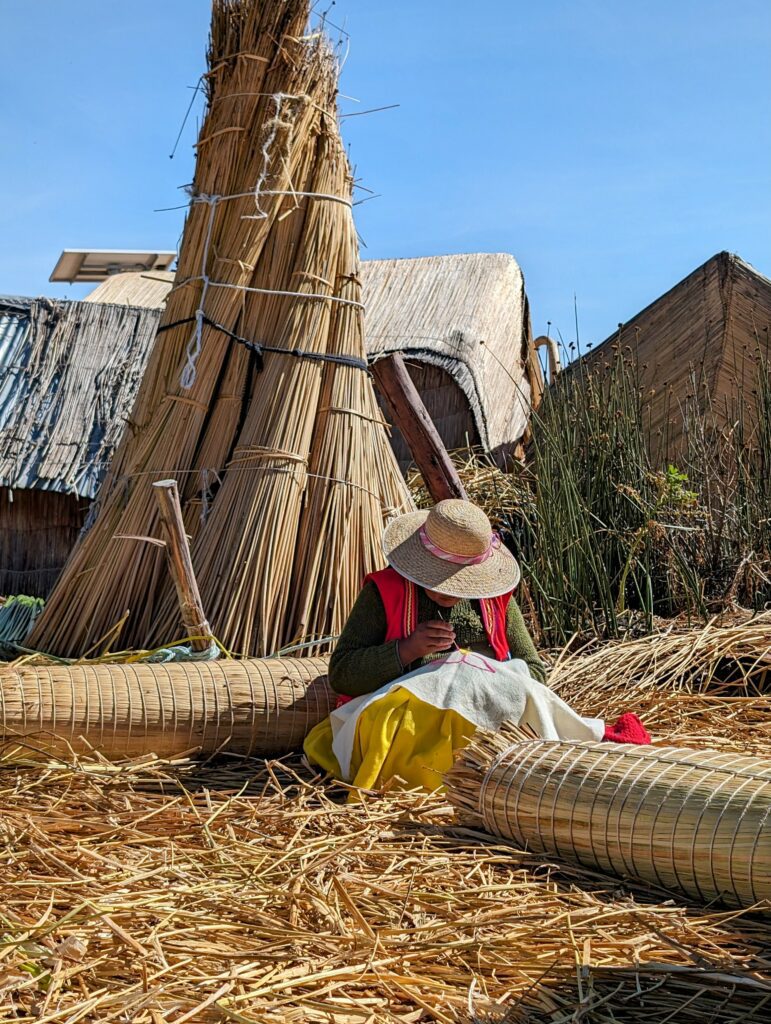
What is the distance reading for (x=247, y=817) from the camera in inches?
113

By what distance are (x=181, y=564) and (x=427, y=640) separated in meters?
1.05

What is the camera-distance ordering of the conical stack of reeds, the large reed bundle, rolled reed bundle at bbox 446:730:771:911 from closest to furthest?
the large reed bundle
rolled reed bundle at bbox 446:730:771:911
the conical stack of reeds

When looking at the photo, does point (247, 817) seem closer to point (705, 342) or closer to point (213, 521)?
point (213, 521)

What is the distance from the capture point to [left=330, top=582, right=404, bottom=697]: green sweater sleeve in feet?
10.4

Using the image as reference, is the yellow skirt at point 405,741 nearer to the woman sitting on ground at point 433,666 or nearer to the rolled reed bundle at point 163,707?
the woman sitting on ground at point 433,666

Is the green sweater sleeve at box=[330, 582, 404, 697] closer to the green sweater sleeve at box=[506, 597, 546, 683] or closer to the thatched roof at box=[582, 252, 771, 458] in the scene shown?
the green sweater sleeve at box=[506, 597, 546, 683]

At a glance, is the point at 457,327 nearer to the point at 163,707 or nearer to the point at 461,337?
the point at 461,337

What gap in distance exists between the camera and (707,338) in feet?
24.2

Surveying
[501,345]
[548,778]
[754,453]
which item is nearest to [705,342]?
[501,345]

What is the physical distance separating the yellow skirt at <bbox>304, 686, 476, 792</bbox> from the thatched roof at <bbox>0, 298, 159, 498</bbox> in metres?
3.78

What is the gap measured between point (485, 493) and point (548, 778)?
3851 millimetres

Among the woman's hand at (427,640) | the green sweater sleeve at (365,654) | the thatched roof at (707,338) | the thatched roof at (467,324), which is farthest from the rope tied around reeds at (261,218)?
the thatched roof at (707,338)

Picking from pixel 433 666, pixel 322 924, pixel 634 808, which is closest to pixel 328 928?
pixel 322 924

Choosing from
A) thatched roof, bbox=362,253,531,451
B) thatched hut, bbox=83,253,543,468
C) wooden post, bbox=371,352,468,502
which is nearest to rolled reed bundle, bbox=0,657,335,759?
wooden post, bbox=371,352,468,502
